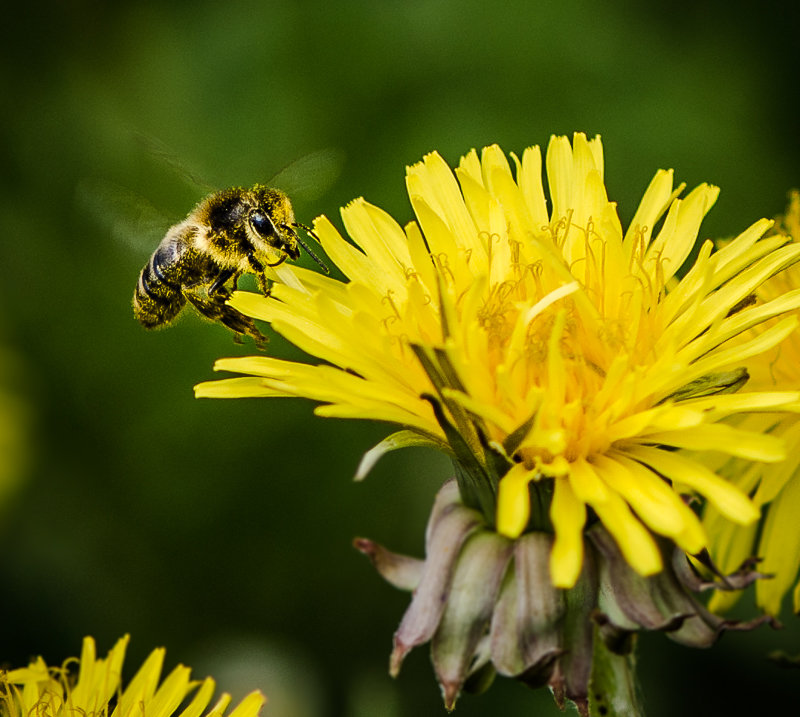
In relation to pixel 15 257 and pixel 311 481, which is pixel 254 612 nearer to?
pixel 311 481

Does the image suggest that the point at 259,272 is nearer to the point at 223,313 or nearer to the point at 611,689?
the point at 223,313

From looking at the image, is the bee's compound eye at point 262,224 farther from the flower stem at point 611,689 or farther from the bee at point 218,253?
the flower stem at point 611,689


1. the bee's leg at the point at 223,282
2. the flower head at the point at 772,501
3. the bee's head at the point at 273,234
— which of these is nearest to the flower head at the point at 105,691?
the bee's leg at the point at 223,282

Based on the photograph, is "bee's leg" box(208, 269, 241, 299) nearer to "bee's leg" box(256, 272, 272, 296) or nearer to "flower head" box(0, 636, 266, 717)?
"bee's leg" box(256, 272, 272, 296)

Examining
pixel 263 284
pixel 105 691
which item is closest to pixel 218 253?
pixel 263 284

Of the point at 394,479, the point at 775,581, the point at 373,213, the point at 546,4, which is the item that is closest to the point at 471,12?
the point at 546,4

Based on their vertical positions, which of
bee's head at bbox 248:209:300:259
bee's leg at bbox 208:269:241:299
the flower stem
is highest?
bee's head at bbox 248:209:300:259

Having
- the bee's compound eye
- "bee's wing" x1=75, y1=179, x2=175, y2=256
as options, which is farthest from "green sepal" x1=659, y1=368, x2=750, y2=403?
"bee's wing" x1=75, y1=179, x2=175, y2=256
